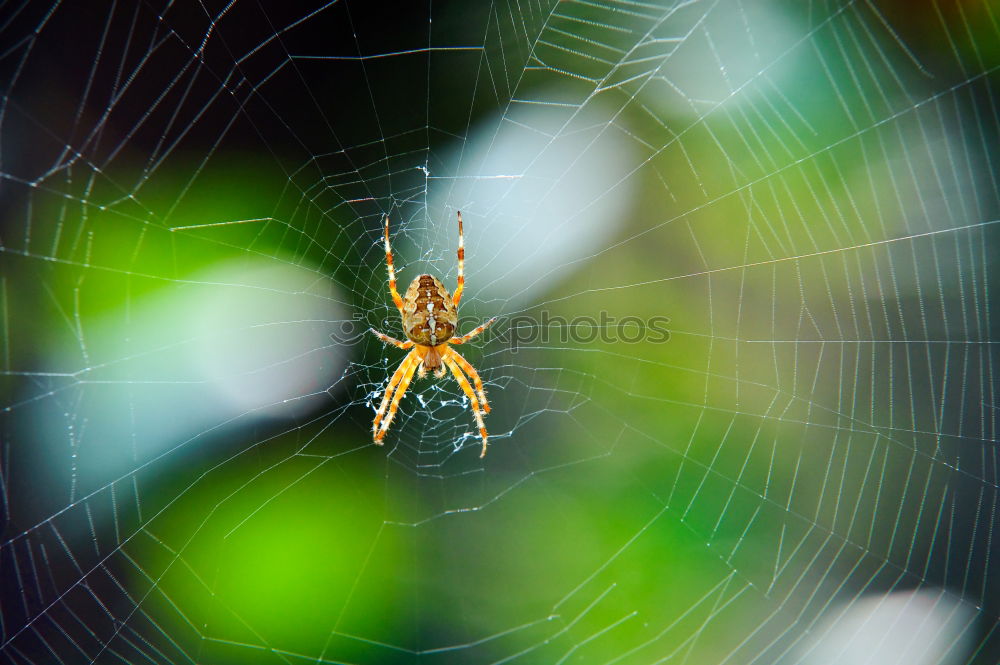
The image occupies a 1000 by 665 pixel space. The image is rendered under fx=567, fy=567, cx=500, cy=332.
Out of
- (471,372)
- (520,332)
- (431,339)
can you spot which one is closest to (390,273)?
(431,339)

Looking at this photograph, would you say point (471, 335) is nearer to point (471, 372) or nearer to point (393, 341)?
point (471, 372)

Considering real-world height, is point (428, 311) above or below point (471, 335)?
above

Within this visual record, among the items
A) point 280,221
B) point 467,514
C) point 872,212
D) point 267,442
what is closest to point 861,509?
point 872,212

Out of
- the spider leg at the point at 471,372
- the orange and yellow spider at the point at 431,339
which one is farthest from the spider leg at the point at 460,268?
the spider leg at the point at 471,372

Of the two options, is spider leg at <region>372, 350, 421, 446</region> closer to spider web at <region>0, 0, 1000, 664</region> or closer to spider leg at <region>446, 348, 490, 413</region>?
spider leg at <region>446, 348, 490, 413</region>

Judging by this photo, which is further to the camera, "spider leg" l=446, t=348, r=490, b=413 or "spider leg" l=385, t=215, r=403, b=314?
"spider leg" l=446, t=348, r=490, b=413

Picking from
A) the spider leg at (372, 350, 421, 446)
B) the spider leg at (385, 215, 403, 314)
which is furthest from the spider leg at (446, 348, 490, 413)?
the spider leg at (385, 215, 403, 314)

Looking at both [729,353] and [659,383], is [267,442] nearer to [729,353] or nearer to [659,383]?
[659,383]

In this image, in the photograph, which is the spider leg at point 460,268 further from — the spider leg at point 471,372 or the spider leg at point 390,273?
the spider leg at point 471,372
